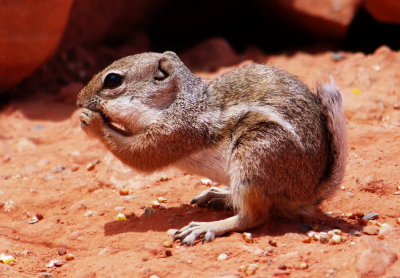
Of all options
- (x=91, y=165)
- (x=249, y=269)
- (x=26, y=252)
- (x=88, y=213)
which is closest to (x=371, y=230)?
(x=249, y=269)

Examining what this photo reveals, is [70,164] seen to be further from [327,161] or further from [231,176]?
[327,161]

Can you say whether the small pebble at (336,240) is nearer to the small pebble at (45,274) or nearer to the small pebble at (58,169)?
the small pebble at (45,274)

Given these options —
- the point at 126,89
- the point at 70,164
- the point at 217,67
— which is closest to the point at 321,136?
the point at 126,89

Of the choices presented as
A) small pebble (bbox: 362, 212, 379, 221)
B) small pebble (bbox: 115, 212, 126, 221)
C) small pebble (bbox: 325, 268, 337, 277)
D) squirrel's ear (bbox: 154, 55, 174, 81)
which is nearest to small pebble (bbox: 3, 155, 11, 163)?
small pebble (bbox: 115, 212, 126, 221)

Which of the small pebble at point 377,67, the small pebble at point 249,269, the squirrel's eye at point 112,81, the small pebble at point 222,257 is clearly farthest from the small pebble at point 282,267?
the small pebble at point 377,67

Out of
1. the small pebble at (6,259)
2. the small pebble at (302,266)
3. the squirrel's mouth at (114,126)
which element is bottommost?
the small pebble at (6,259)

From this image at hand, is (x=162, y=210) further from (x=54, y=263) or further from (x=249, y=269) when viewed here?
(x=249, y=269)
